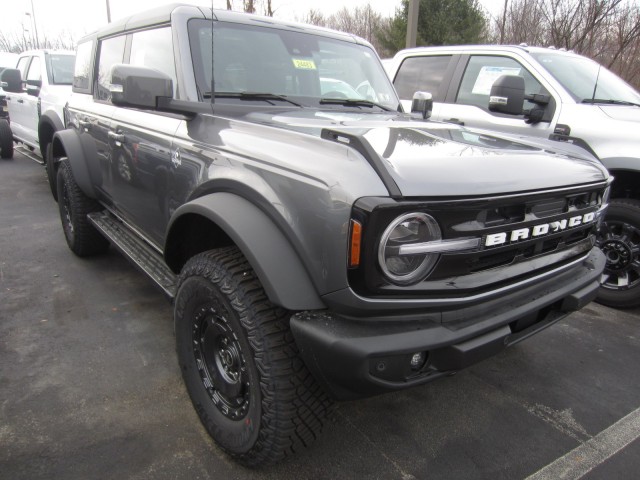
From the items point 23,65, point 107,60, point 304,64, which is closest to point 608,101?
point 304,64

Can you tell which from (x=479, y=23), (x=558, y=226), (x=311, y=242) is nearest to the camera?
(x=311, y=242)

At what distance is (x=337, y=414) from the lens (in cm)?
244

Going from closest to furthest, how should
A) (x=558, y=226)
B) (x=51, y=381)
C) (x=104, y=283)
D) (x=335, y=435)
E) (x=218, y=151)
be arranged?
1. (x=558, y=226)
2. (x=218, y=151)
3. (x=335, y=435)
4. (x=51, y=381)
5. (x=104, y=283)

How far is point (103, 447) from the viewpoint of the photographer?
2.13 metres

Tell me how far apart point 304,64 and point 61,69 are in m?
5.90

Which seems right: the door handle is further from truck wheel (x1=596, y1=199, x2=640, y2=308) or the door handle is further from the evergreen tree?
the evergreen tree

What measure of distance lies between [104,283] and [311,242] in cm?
290

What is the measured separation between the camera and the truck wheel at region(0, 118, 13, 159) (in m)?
9.16

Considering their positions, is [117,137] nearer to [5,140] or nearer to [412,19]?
[412,19]

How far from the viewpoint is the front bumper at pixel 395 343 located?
59.8 inches

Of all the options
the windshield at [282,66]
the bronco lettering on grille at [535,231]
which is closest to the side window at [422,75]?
the windshield at [282,66]

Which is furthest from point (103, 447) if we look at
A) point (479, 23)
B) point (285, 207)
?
point (479, 23)

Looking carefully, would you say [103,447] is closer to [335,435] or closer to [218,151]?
[335,435]

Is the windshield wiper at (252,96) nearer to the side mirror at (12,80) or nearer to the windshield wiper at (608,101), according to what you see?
the windshield wiper at (608,101)
